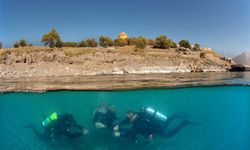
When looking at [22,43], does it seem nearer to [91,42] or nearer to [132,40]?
[91,42]

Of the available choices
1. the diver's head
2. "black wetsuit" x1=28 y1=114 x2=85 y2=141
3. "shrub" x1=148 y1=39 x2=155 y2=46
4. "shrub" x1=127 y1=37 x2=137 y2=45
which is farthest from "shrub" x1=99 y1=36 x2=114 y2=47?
the diver's head

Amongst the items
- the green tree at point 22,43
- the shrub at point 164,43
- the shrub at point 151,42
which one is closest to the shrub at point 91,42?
the shrub at point 151,42

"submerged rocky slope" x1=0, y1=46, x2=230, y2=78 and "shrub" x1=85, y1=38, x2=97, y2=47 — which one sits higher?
"shrub" x1=85, y1=38, x2=97, y2=47

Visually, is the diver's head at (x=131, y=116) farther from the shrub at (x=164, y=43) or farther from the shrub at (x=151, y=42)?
the shrub at (x=151, y=42)

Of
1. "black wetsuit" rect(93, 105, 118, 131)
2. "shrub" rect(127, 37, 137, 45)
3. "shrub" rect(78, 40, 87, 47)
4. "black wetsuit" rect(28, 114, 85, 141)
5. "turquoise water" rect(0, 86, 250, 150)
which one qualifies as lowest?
"turquoise water" rect(0, 86, 250, 150)

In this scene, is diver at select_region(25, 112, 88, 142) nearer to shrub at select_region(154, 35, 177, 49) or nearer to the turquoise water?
the turquoise water

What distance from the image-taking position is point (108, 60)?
59.2 m

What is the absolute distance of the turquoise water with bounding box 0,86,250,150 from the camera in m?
22.5

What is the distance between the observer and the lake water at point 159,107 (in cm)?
2227

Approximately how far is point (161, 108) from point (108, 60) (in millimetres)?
25733

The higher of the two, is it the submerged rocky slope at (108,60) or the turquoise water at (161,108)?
the submerged rocky slope at (108,60)

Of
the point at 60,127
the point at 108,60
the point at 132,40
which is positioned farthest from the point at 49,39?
the point at 60,127

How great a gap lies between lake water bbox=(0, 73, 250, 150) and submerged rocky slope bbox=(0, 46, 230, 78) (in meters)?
19.6

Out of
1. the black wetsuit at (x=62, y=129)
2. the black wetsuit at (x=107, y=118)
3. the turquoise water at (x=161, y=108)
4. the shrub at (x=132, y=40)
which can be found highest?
the shrub at (x=132, y=40)
